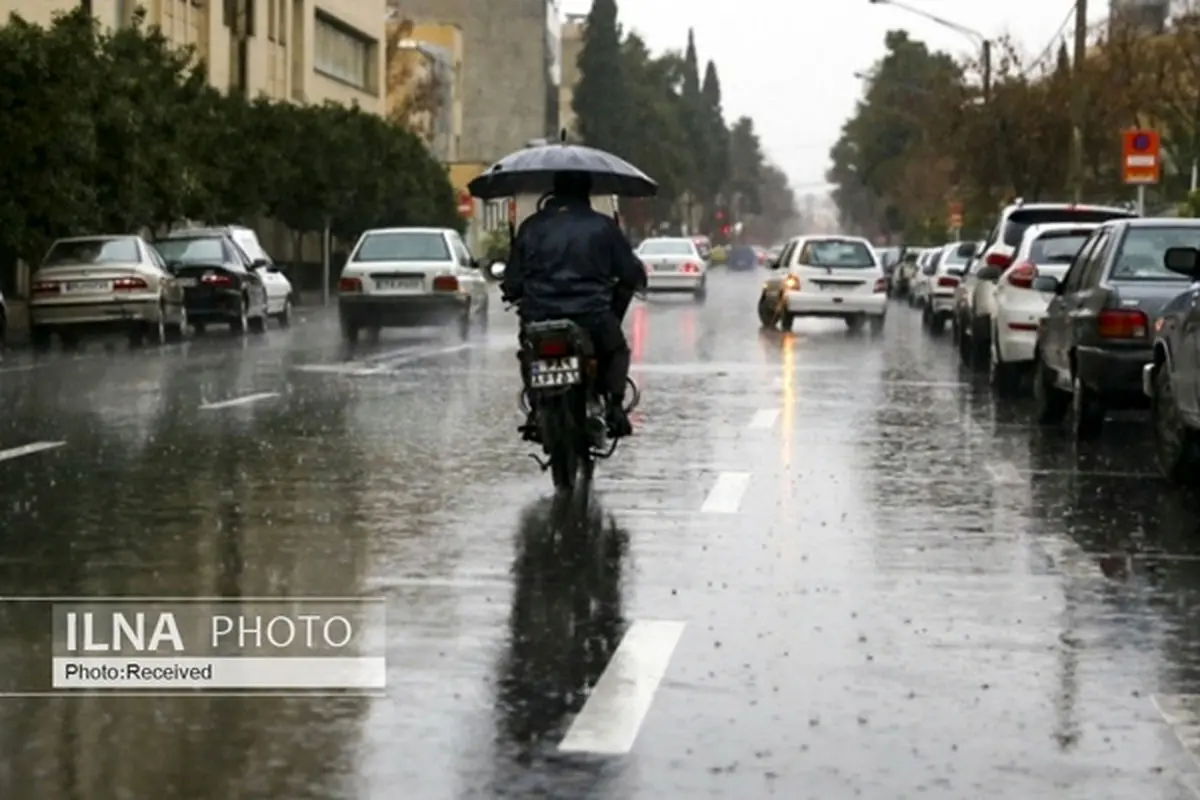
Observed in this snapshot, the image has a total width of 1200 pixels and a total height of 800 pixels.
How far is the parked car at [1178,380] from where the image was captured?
1320 centimetres

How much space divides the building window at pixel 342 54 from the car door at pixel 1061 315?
207 ft

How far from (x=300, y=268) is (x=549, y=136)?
72.0m

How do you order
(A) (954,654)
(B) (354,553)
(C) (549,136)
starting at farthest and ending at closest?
1. (C) (549,136)
2. (B) (354,553)
3. (A) (954,654)

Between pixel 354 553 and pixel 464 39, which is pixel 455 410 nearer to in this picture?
pixel 354 553

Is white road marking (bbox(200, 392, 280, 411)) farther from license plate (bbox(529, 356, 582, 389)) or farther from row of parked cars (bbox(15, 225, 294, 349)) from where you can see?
row of parked cars (bbox(15, 225, 294, 349))

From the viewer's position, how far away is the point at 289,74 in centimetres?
7644

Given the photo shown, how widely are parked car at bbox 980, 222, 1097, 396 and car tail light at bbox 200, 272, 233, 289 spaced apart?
17556mm

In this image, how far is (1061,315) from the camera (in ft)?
60.0

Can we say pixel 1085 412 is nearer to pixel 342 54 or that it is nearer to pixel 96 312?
pixel 96 312

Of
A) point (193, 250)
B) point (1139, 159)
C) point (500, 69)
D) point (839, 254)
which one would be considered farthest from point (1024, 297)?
point (500, 69)

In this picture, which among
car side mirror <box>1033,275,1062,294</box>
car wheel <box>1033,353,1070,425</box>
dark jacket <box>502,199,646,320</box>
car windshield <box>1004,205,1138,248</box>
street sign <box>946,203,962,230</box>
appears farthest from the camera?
street sign <box>946,203,962,230</box>

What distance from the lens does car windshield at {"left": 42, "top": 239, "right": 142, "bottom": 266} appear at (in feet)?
113

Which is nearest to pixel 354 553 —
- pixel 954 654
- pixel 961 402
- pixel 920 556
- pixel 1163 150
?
pixel 920 556

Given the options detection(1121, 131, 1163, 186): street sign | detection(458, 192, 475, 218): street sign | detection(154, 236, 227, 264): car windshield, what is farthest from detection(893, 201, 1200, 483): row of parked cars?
detection(458, 192, 475, 218): street sign
